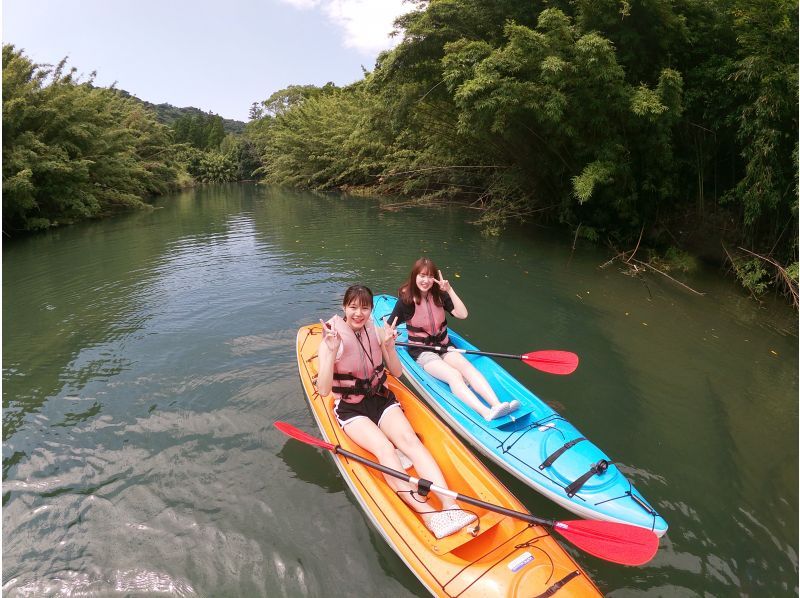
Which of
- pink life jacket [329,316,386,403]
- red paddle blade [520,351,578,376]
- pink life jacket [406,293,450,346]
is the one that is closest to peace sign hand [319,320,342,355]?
pink life jacket [329,316,386,403]

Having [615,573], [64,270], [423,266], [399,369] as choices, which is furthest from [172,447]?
[64,270]

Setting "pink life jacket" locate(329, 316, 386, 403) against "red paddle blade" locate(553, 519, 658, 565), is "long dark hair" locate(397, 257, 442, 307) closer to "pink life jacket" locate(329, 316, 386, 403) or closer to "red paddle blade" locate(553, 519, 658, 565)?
"pink life jacket" locate(329, 316, 386, 403)

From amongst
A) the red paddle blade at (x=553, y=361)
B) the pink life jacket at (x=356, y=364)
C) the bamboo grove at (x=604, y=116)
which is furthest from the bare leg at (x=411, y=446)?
the bamboo grove at (x=604, y=116)

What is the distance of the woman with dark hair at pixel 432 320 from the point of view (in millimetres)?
3752

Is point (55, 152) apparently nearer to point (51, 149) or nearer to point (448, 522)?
point (51, 149)

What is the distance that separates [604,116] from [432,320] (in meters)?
6.04

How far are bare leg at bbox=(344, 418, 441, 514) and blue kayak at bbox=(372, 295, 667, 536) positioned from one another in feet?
2.09

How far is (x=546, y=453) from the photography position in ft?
9.88

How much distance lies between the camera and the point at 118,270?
356 inches

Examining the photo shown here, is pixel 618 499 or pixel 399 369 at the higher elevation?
pixel 399 369

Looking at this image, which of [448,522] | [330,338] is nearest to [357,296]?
[330,338]

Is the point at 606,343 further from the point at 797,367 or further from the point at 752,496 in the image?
the point at 752,496

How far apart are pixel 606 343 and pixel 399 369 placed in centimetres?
348

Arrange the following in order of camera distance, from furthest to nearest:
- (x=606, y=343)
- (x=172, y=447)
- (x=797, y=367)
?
(x=606, y=343) < (x=797, y=367) < (x=172, y=447)
